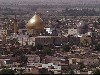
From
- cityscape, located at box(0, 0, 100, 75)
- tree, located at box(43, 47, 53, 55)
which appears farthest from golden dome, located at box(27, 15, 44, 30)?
tree, located at box(43, 47, 53, 55)

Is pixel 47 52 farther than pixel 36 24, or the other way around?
pixel 36 24

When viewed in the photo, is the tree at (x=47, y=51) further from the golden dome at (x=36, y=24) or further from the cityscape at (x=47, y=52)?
the golden dome at (x=36, y=24)

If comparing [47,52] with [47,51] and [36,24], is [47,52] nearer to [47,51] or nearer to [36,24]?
[47,51]

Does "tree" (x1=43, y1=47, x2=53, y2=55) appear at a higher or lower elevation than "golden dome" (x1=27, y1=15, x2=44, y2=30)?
lower

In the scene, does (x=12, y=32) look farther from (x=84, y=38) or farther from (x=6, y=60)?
→ (x=6, y=60)

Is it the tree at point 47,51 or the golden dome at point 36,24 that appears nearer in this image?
the tree at point 47,51

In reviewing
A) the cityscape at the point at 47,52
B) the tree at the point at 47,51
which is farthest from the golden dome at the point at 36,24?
the tree at the point at 47,51

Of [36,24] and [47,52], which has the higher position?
[36,24]

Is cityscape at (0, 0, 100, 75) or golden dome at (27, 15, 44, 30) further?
golden dome at (27, 15, 44, 30)

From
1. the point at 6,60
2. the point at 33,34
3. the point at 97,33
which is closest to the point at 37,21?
the point at 33,34

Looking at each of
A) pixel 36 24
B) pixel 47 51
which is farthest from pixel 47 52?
pixel 36 24

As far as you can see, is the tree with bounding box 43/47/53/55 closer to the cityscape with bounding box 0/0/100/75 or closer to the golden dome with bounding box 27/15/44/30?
the cityscape with bounding box 0/0/100/75
